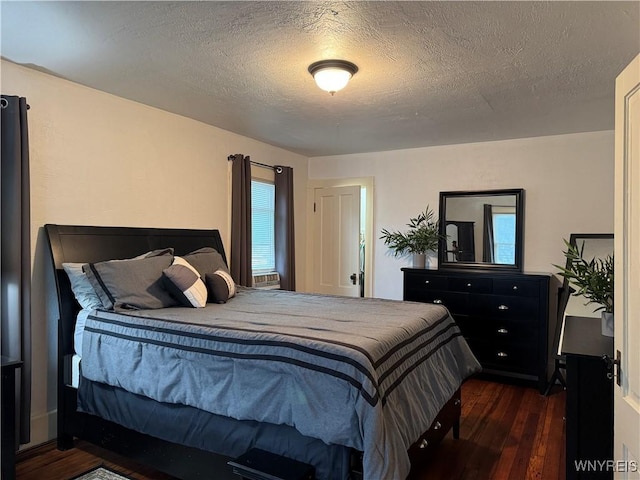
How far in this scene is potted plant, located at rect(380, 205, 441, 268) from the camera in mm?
4762

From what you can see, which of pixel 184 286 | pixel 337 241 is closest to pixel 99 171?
pixel 184 286

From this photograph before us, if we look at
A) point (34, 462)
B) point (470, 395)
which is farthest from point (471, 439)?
point (34, 462)

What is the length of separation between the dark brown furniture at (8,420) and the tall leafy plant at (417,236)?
3.74 metres

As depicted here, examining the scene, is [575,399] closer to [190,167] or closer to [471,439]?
[471,439]

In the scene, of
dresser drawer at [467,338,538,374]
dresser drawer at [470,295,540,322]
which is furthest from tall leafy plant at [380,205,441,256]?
dresser drawer at [467,338,538,374]

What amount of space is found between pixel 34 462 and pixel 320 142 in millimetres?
3643

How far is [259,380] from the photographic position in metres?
1.94

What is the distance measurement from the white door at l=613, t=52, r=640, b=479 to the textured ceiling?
0.75 metres

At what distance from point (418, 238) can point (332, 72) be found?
265 centimetres

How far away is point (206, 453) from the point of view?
210 centimetres

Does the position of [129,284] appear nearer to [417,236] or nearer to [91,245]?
[91,245]

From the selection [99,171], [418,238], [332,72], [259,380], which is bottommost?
[259,380]

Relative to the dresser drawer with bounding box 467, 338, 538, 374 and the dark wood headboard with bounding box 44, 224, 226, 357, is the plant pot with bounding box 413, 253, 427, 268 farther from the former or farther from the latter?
the dark wood headboard with bounding box 44, 224, 226, 357

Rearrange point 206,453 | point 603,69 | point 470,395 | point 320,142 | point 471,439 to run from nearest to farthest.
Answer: point 206,453, point 603,69, point 471,439, point 470,395, point 320,142
